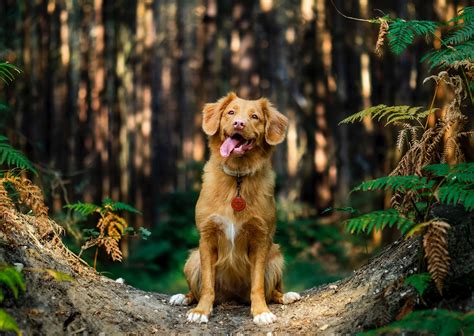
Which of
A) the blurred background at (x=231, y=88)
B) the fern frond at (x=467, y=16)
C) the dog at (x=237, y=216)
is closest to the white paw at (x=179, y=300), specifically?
the dog at (x=237, y=216)

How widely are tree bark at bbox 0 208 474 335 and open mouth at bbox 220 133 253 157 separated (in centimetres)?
154

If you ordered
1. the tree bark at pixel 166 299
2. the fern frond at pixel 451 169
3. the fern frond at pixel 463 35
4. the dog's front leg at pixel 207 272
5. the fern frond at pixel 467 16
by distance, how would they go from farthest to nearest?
the dog's front leg at pixel 207 272 → the fern frond at pixel 467 16 → the fern frond at pixel 463 35 → the tree bark at pixel 166 299 → the fern frond at pixel 451 169

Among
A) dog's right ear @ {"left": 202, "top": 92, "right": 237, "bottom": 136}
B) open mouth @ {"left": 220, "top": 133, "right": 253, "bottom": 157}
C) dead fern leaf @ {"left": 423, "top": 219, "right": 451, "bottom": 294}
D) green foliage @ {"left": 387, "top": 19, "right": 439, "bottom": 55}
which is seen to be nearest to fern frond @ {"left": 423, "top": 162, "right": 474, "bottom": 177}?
dead fern leaf @ {"left": 423, "top": 219, "right": 451, "bottom": 294}

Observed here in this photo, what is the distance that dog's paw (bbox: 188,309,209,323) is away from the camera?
5156 mm

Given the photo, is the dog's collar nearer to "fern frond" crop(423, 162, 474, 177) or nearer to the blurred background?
"fern frond" crop(423, 162, 474, 177)

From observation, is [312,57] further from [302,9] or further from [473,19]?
[473,19]

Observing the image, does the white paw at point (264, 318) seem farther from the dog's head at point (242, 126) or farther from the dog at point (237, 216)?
the dog's head at point (242, 126)

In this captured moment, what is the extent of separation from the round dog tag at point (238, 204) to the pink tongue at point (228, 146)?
0.44 meters

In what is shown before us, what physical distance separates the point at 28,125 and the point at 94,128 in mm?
2109

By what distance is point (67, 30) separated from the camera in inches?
788

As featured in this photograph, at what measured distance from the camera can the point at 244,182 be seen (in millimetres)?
5574

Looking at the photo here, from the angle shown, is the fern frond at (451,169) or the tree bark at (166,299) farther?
the tree bark at (166,299)

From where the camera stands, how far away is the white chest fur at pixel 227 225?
5426 mm

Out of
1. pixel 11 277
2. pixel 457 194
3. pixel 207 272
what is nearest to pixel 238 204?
pixel 207 272
